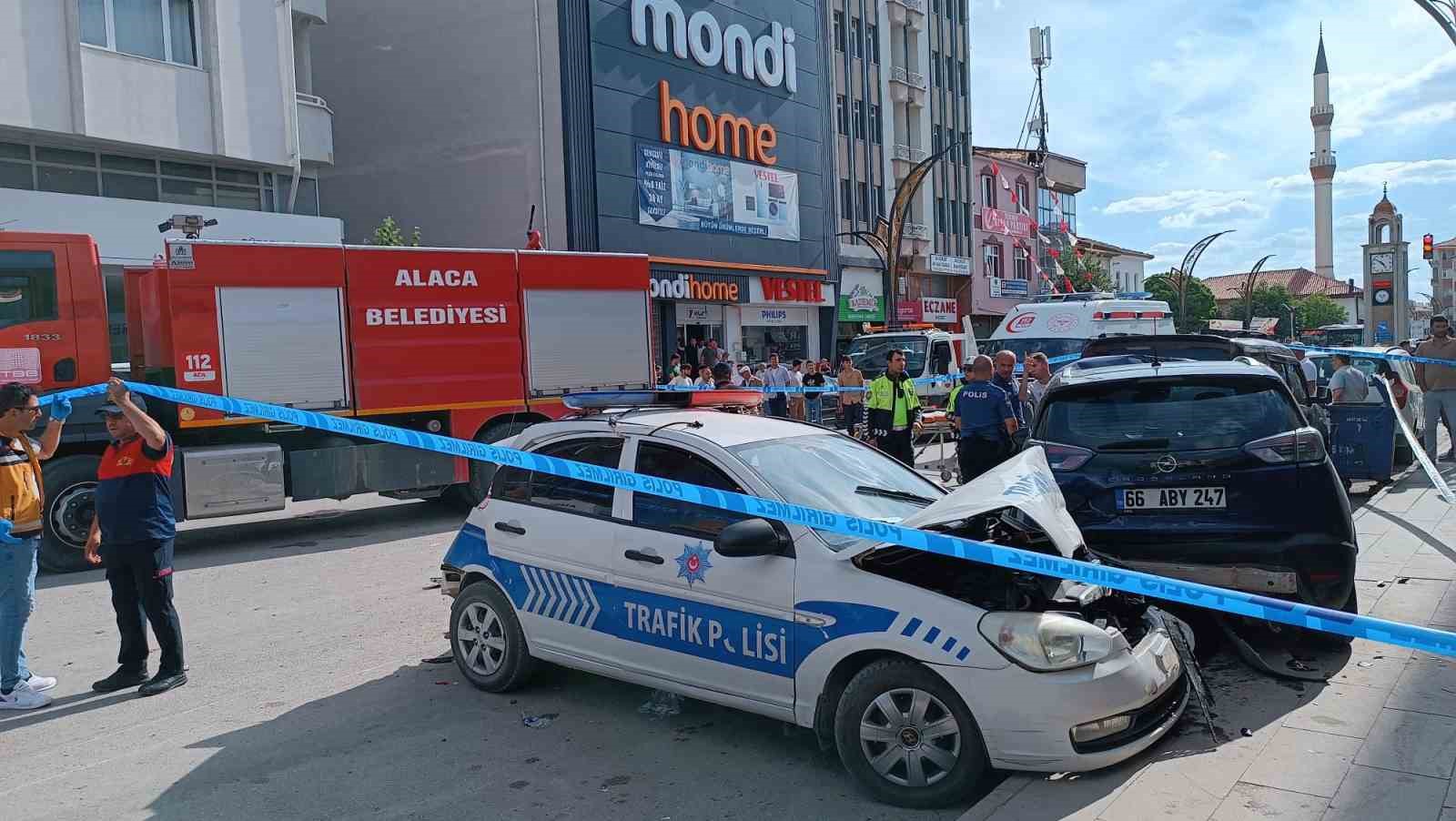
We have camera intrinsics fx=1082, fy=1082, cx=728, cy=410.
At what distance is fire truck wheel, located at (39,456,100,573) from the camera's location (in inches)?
373

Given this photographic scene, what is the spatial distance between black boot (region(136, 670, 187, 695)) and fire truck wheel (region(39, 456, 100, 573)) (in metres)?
4.17

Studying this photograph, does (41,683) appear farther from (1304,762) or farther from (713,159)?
(713,159)

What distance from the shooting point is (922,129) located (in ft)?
139

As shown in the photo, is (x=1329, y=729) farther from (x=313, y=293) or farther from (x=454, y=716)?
(x=313, y=293)

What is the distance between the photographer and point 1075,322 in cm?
1780

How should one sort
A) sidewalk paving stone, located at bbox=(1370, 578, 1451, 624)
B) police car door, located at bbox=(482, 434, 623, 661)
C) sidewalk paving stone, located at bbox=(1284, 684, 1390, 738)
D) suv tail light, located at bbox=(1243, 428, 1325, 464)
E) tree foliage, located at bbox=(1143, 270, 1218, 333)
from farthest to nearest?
tree foliage, located at bbox=(1143, 270, 1218, 333) < sidewalk paving stone, located at bbox=(1370, 578, 1451, 624) < suv tail light, located at bbox=(1243, 428, 1325, 464) < police car door, located at bbox=(482, 434, 623, 661) < sidewalk paving stone, located at bbox=(1284, 684, 1390, 738)

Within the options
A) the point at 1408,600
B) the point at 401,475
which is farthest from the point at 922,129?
the point at 1408,600

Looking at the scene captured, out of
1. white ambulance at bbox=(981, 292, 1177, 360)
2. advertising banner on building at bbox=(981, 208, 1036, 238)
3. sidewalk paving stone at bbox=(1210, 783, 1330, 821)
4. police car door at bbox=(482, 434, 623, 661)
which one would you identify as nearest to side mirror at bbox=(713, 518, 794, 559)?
police car door at bbox=(482, 434, 623, 661)

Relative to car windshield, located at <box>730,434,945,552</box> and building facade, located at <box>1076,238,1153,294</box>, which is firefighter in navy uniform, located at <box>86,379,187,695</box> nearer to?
car windshield, located at <box>730,434,945,552</box>

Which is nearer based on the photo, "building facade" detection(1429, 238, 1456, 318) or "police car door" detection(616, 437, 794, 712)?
"police car door" detection(616, 437, 794, 712)

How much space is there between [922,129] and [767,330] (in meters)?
14.3

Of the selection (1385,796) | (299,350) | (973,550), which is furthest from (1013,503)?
(299,350)

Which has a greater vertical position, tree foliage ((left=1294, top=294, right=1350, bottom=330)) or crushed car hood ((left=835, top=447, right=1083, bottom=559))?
tree foliage ((left=1294, top=294, right=1350, bottom=330))

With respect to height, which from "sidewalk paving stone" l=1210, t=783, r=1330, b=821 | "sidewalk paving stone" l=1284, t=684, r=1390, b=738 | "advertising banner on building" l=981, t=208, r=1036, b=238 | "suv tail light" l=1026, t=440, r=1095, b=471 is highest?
"advertising banner on building" l=981, t=208, r=1036, b=238
